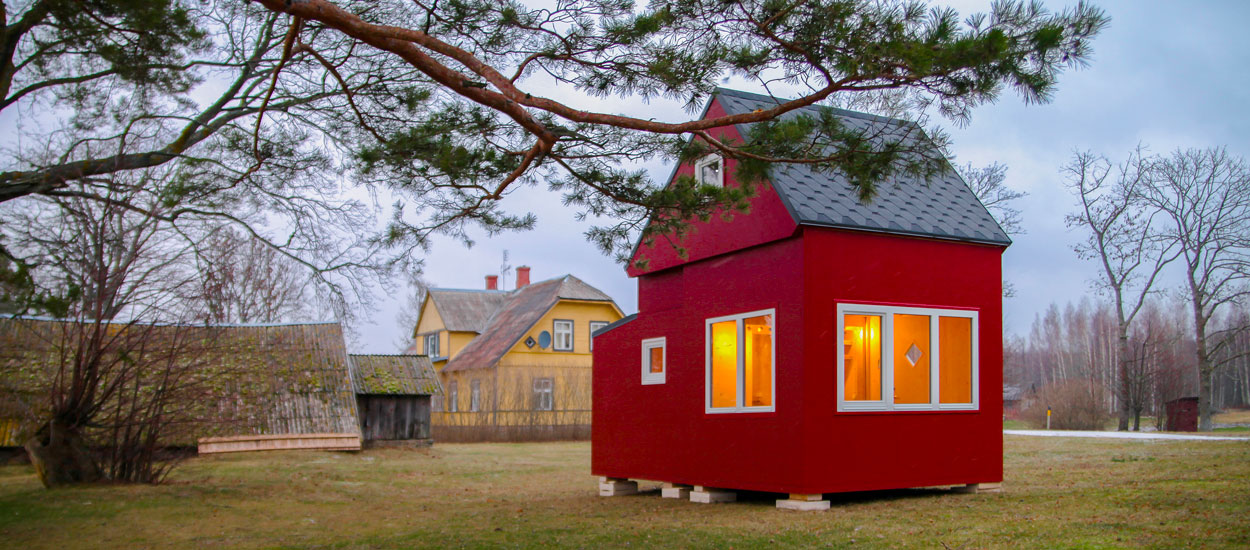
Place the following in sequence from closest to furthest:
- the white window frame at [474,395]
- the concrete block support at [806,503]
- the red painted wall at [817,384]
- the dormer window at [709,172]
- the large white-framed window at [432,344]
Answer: the concrete block support at [806,503] < the red painted wall at [817,384] < the dormer window at [709,172] < the white window frame at [474,395] < the large white-framed window at [432,344]

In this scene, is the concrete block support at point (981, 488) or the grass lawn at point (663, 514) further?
the concrete block support at point (981, 488)

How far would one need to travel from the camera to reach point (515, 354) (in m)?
36.8

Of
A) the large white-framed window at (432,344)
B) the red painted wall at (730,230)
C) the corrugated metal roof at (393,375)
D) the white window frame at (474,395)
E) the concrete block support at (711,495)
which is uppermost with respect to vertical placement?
the red painted wall at (730,230)

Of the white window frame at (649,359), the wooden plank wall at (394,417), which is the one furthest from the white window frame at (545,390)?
the white window frame at (649,359)

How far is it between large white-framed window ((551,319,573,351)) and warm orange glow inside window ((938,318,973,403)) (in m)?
27.8

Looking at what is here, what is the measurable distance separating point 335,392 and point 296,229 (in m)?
12.8

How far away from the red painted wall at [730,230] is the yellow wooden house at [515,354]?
20489 millimetres

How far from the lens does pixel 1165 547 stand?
6.57 meters

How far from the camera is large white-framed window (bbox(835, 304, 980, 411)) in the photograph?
10305mm

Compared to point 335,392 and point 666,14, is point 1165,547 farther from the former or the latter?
point 335,392

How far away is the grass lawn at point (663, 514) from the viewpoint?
25.1ft

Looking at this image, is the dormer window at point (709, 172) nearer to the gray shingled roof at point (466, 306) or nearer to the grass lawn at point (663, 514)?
the grass lawn at point (663, 514)

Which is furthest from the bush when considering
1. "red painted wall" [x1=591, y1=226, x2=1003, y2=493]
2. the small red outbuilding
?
"red painted wall" [x1=591, y1=226, x2=1003, y2=493]

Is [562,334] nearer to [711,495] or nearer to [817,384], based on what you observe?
[711,495]
